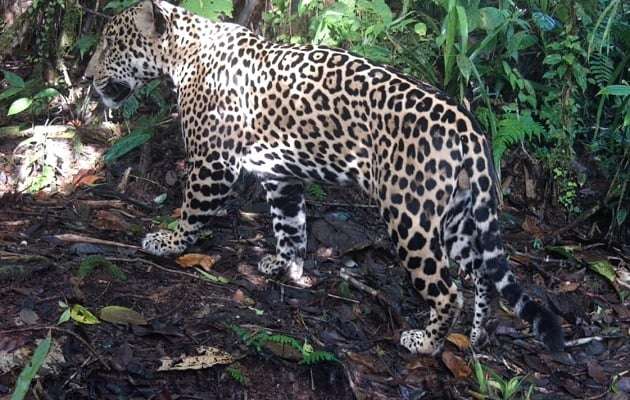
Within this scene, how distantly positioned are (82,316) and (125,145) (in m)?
2.73

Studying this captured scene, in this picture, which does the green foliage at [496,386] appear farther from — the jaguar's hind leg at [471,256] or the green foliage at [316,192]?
the green foliage at [316,192]

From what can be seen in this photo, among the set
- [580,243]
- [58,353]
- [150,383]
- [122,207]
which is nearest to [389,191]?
[150,383]

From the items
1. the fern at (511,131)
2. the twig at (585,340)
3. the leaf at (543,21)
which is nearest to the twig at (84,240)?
the fern at (511,131)

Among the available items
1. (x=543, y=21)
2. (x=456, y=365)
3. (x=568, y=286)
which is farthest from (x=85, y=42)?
(x=568, y=286)

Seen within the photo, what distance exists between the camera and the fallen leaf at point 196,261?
21.1 ft

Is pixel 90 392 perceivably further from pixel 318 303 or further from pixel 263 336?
pixel 318 303

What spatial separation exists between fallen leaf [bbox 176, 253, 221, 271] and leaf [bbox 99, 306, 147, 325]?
3.32 feet

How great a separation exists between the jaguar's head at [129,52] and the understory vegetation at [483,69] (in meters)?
0.64

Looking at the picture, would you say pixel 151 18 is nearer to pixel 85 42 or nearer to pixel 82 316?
pixel 85 42

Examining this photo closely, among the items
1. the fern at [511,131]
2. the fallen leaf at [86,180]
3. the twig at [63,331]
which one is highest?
the fern at [511,131]

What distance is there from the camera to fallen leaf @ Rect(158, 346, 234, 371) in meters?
5.03

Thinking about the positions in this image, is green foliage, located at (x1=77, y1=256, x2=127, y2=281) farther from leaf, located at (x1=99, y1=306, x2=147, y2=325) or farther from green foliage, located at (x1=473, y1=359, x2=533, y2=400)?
green foliage, located at (x1=473, y1=359, x2=533, y2=400)

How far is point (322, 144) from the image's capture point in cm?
→ 595

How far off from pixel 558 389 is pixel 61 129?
5124mm
